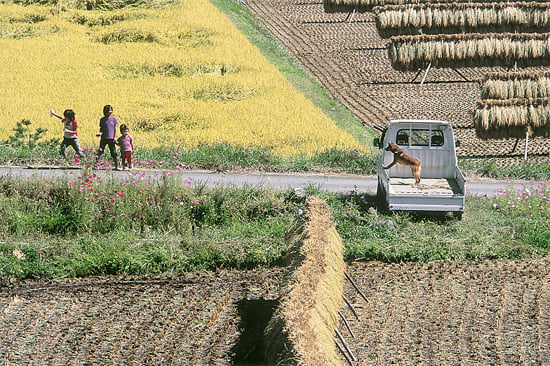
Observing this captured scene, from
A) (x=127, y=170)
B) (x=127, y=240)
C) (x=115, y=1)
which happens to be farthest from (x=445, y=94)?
(x=115, y=1)

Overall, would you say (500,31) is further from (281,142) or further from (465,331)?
(465,331)

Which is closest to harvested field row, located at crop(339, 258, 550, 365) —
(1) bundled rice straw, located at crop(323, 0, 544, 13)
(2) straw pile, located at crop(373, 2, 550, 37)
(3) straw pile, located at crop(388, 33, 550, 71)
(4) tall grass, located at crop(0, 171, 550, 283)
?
(4) tall grass, located at crop(0, 171, 550, 283)

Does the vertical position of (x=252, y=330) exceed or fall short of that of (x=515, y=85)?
it falls short

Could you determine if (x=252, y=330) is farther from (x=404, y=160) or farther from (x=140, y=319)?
(x=404, y=160)

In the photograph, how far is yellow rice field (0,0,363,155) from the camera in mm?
27938

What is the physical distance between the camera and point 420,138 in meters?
20.5

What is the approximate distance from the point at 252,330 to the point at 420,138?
8344mm

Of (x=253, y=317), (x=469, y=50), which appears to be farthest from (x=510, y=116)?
(x=253, y=317)

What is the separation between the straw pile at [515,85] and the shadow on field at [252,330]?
15.1 meters

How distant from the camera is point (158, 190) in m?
19.6

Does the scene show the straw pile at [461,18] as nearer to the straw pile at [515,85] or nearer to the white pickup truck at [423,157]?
the straw pile at [515,85]

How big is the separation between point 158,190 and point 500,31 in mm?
22688

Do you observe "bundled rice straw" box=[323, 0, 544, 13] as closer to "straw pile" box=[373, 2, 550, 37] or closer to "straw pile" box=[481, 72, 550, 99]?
"straw pile" box=[373, 2, 550, 37]

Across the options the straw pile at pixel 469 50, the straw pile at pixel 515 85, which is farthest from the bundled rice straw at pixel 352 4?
the straw pile at pixel 515 85
